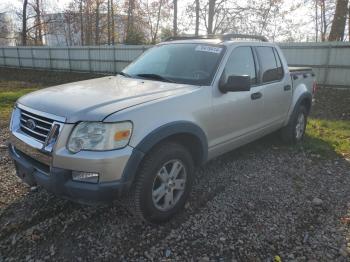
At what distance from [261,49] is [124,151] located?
295 centimetres

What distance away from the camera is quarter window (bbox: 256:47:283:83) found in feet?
15.4

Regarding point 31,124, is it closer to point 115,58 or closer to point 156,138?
point 156,138

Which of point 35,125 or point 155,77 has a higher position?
point 155,77

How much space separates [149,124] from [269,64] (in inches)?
105

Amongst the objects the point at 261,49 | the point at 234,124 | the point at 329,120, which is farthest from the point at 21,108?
the point at 329,120

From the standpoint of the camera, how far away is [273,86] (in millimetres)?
4820

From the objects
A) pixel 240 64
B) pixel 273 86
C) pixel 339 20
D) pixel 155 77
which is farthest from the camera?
pixel 339 20

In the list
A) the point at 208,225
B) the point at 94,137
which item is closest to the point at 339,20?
the point at 208,225

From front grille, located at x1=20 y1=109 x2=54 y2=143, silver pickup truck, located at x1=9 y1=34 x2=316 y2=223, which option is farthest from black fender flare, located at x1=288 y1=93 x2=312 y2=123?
front grille, located at x1=20 y1=109 x2=54 y2=143

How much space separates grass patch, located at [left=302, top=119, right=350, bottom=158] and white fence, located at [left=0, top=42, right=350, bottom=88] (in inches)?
146

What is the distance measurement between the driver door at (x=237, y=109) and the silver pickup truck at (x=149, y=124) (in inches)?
0.5

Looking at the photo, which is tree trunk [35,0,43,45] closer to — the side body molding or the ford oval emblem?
the ford oval emblem

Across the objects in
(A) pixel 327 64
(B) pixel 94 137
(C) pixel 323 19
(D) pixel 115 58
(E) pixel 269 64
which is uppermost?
(C) pixel 323 19

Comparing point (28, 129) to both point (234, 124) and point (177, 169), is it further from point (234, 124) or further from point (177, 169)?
point (234, 124)
